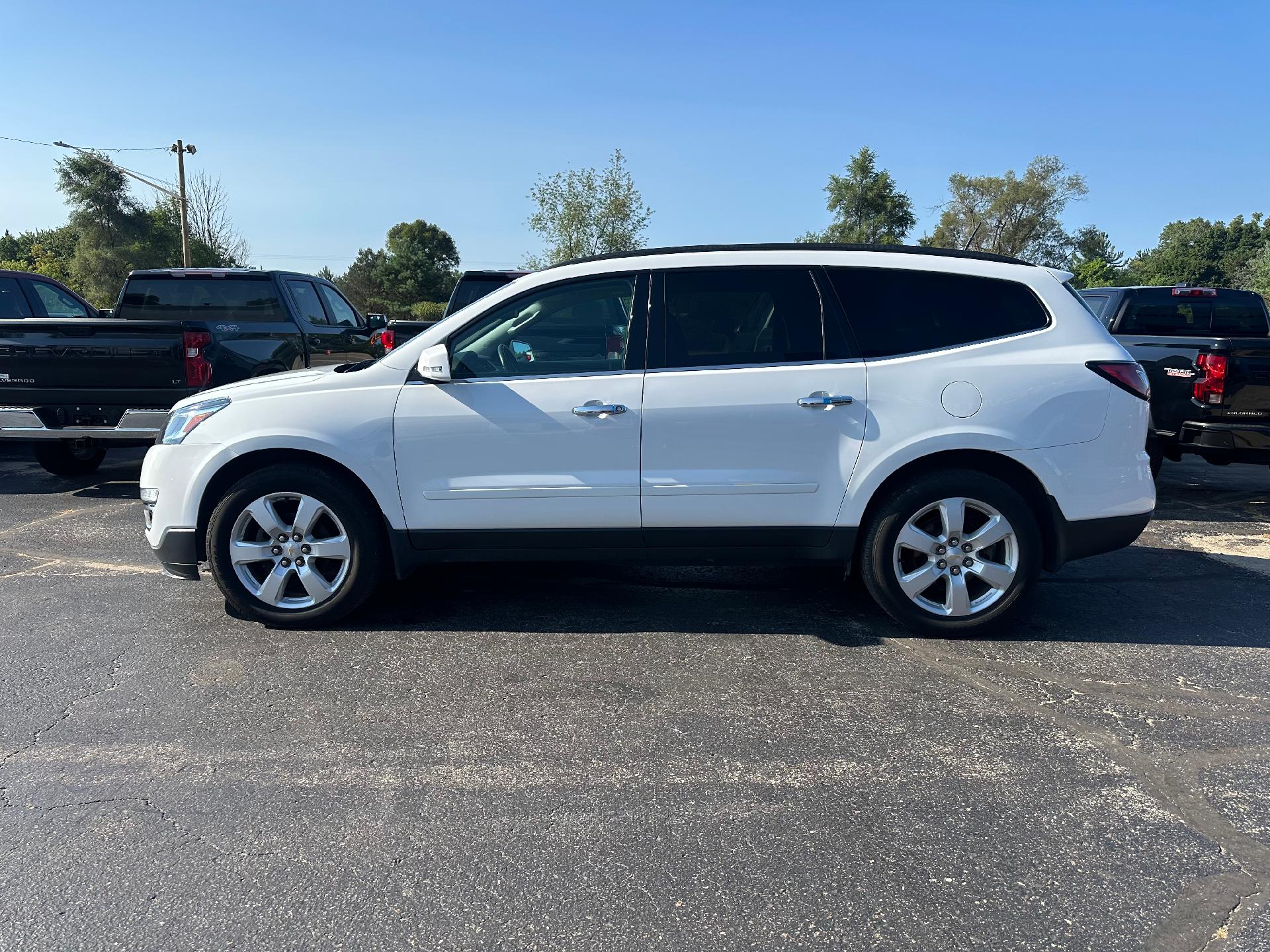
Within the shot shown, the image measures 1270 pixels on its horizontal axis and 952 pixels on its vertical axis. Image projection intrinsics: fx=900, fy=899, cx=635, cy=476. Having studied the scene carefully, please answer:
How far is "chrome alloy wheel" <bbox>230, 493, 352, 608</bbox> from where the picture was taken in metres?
4.45

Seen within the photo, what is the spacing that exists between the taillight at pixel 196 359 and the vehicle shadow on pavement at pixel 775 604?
3060 mm

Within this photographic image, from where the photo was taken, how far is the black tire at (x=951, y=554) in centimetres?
432

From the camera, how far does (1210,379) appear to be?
707 centimetres

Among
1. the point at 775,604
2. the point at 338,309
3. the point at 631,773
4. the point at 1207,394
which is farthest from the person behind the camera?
the point at 338,309

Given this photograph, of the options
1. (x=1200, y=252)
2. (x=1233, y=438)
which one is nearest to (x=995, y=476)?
(x=1233, y=438)

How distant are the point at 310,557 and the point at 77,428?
13.4ft

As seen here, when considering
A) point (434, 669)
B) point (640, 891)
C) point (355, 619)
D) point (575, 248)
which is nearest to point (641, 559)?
point (434, 669)

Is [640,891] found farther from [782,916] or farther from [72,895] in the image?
[72,895]

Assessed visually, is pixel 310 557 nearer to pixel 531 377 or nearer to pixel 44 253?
pixel 531 377

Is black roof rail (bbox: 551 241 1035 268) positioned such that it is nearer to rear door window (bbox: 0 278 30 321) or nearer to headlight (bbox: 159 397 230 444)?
headlight (bbox: 159 397 230 444)

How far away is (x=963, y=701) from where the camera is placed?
12.3 ft

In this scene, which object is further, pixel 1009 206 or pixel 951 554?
pixel 1009 206

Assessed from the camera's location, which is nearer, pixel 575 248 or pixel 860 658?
pixel 860 658

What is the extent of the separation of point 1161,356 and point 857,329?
4664 millimetres
